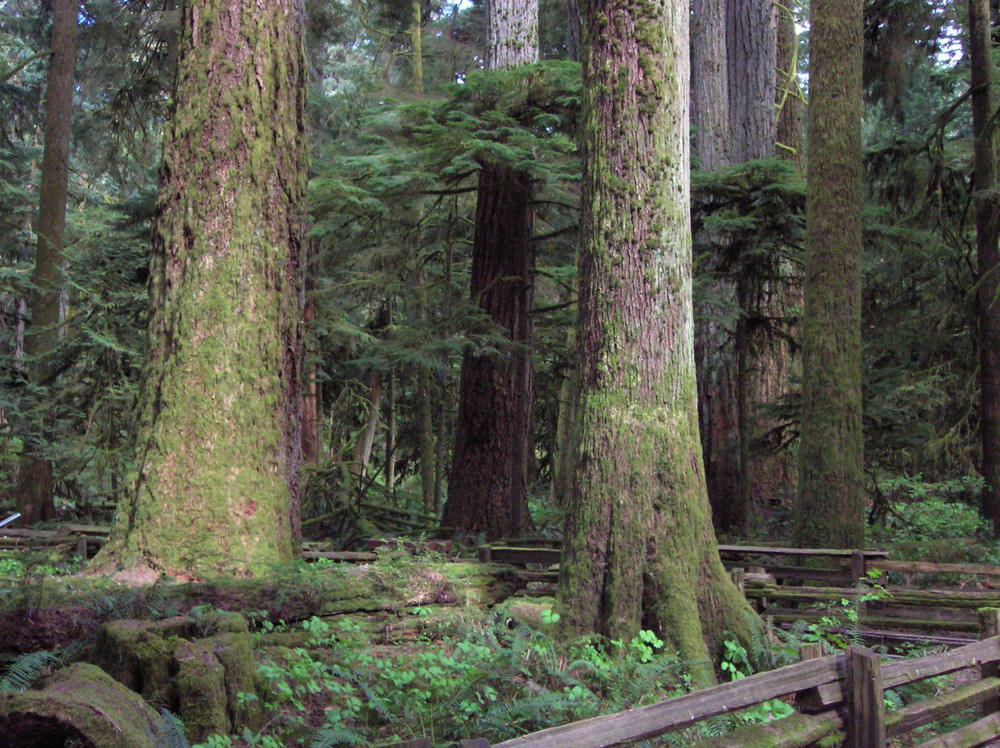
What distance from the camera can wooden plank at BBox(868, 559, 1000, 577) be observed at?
890 cm

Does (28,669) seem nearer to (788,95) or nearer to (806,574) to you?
(806,574)

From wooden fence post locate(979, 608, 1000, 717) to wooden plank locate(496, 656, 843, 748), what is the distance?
2.35 metres

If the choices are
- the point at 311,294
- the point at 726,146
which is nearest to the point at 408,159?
the point at 311,294

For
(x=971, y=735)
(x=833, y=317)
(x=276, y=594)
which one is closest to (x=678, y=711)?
(x=971, y=735)

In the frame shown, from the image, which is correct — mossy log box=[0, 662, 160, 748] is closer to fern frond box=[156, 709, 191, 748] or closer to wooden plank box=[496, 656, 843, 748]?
fern frond box=[156, 709, 191, 748]

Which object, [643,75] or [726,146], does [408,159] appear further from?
[726,146]

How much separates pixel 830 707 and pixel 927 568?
411 cm

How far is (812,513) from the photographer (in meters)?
11.0

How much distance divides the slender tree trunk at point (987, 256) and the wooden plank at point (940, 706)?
752 cm

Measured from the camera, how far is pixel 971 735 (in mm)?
6180

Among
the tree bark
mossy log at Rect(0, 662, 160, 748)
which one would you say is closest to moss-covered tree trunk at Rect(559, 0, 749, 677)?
mossy log at Rect(0, 662, 160, 748)

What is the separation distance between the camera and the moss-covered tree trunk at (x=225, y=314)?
6973 millimetres

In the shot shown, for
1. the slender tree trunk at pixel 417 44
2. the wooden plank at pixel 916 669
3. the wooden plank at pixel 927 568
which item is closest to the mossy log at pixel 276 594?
the wooden plank at pixel 916 669

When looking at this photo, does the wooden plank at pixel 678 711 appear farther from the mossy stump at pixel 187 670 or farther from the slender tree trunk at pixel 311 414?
the slender tree trunk at pixel 311 414
